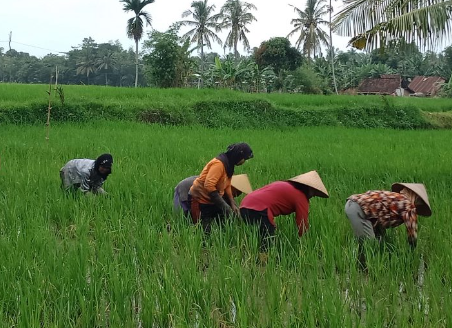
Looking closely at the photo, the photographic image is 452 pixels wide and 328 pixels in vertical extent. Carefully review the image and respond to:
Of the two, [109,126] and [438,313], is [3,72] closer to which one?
[109,126]

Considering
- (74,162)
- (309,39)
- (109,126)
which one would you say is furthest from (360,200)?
(309,39)

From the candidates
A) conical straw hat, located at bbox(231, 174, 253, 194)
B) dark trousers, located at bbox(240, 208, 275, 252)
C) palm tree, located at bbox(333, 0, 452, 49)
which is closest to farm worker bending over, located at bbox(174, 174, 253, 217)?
conical straw hat, located at bbox(231, 174, 253, 194)

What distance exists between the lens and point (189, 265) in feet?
8.83

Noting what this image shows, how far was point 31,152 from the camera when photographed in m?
6.75

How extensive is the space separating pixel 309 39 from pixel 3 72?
2775 cm

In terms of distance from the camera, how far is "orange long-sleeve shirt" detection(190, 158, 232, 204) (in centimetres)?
353

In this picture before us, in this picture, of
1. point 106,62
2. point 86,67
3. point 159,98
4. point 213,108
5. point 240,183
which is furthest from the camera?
point 106,62

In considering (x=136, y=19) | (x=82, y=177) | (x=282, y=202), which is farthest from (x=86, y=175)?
(x=136, y=19)

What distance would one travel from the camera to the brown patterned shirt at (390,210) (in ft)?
9.68

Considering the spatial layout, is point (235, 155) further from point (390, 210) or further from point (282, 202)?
point (390, 210)

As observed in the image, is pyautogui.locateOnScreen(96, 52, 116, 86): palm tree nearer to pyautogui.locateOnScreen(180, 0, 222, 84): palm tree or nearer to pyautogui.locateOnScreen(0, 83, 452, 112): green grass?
pyautogui.locateOnScreen(180, 0, 222, 84): palm tree

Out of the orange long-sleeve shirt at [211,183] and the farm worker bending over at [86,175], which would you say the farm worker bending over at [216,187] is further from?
the farm worker bending over at [86,175]

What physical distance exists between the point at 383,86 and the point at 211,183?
28516 mm

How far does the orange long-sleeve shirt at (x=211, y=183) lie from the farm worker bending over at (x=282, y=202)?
32 centimetres
